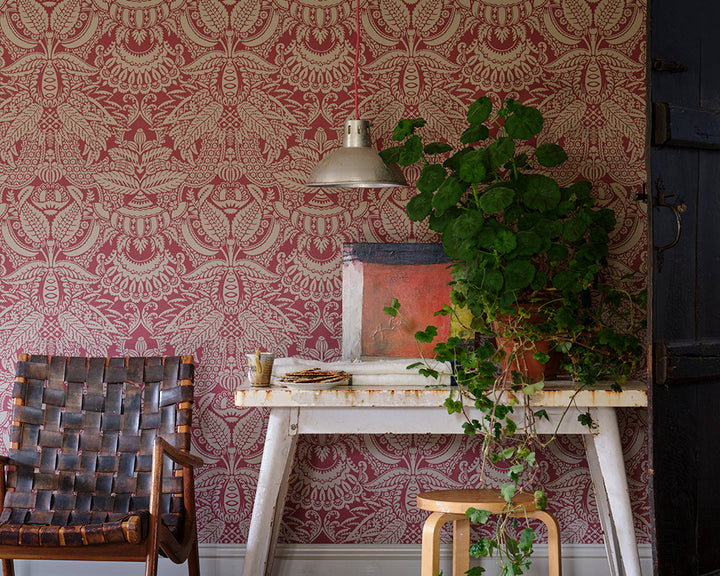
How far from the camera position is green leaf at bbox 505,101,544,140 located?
9.02 feet

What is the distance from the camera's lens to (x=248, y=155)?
10.3ft

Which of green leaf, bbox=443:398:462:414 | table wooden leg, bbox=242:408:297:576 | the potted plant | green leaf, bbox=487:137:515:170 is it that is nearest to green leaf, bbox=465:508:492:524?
the potted plant

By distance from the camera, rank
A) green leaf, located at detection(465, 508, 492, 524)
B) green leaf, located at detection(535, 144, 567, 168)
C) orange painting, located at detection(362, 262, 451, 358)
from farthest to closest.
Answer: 1. orange painting, located at detection(362, 262, 451, 358)
2. green leaf, located at detection(535, 144, 567, 168)
3. green leaf, located at detection(465, 508, 492, 524)

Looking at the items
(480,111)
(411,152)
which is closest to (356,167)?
(411,152)

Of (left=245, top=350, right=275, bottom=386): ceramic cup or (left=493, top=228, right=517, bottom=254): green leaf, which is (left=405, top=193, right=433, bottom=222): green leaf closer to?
(left=493, top=228, right=517, bottom=254): green leaf

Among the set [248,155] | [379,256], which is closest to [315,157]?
[248,155]

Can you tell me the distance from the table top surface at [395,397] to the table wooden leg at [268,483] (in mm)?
71

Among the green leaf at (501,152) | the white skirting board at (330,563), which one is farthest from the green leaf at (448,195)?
the white skirting board at (330,563)

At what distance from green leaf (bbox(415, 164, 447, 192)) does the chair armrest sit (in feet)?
3.78

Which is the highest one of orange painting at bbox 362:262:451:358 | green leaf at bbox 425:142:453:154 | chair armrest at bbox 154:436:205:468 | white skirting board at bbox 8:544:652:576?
green leaf at bbox 425:142:453:154

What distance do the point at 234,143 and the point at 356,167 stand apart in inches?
26.1

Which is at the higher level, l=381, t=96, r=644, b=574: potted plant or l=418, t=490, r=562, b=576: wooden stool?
l=381, t=96, r=644, b=574: potted plant

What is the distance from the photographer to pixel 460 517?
256cm

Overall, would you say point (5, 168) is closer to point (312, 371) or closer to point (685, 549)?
point (312, 371)
